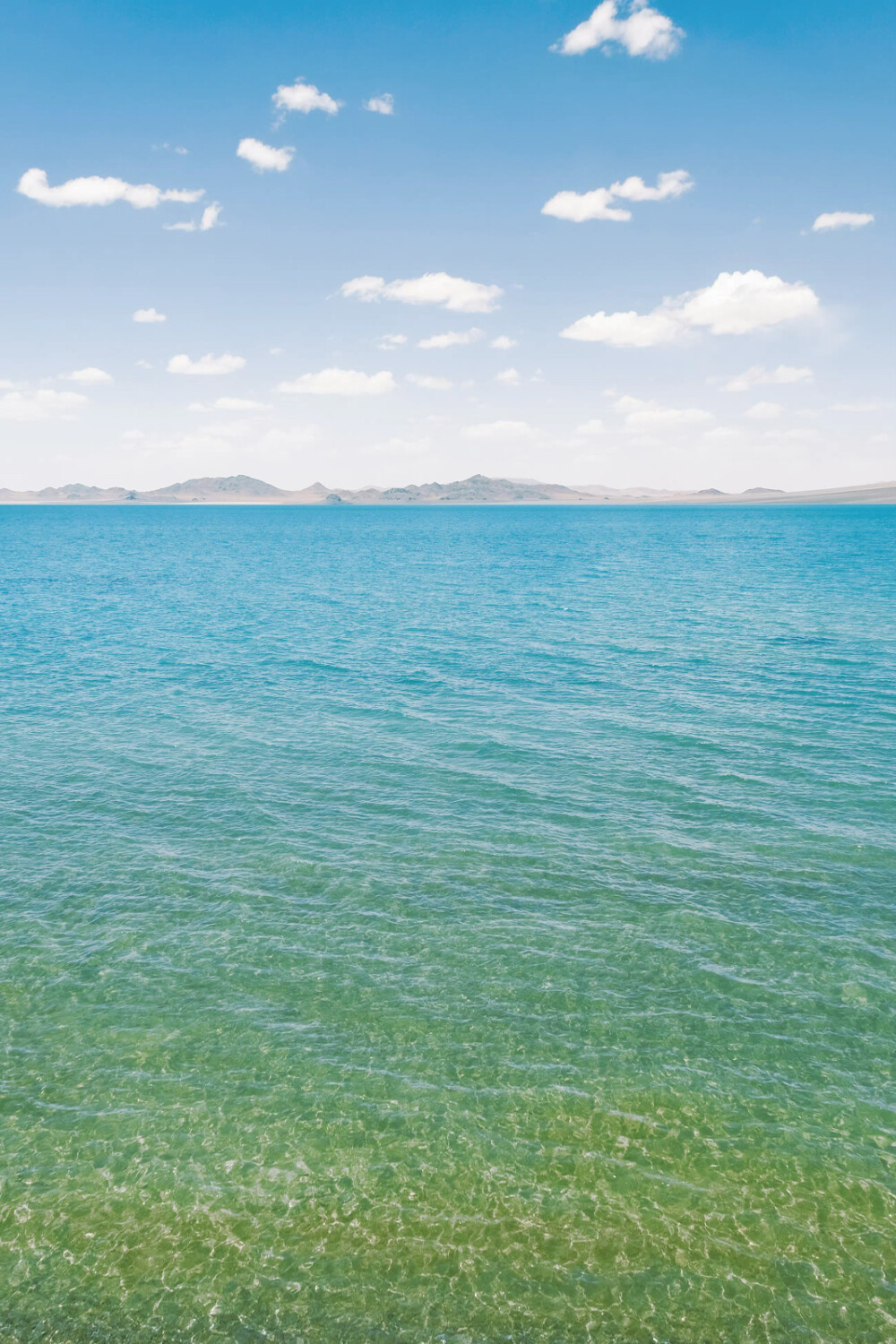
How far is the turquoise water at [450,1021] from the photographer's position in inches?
453

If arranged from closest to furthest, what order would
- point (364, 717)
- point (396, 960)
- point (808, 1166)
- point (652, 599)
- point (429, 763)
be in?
point (808, 1166)
point (396, 960)
point (429, 763)
point (364, 717)
point (652, 599)

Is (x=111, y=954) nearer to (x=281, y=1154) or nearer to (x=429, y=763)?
(x=281, y=1154)

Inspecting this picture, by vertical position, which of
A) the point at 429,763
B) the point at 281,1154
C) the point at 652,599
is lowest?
the point at 281,1154

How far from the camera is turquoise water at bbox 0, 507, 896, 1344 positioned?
11508 mm

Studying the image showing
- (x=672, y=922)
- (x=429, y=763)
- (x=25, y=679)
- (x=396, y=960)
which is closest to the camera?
(x=396, y=960)

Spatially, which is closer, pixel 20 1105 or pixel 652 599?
pixel 20 1105

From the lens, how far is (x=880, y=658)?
161ft

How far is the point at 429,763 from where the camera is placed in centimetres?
3209

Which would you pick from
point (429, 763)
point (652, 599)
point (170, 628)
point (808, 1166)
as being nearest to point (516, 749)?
point (429, 763)

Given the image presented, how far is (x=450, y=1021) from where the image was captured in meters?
16.8

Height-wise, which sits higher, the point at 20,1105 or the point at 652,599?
the point at 652,599

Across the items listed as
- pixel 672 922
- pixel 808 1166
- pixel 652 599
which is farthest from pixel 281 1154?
pixel 652 599

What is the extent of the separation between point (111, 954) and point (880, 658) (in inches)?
1887

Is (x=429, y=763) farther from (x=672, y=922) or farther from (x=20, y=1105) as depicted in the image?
(x=20, y=1105)
